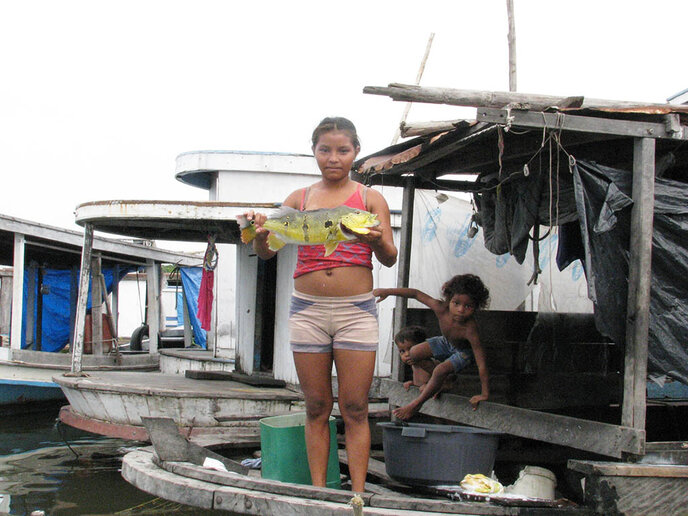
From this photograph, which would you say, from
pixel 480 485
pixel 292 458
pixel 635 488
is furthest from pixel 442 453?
pixel 635 488

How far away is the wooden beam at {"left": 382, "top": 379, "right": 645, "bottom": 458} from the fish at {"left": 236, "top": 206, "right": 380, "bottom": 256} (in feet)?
6.03

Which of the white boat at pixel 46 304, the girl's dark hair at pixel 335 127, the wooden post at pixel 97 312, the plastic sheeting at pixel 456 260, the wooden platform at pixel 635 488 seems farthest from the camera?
the wooden post at pixel 97 312

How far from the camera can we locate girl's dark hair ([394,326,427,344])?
5961 mm

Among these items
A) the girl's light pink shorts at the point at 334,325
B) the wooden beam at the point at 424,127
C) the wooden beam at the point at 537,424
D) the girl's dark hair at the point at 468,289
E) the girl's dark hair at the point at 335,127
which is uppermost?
the wooden beam at the point at 424,127

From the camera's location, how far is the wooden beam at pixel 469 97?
152 inches

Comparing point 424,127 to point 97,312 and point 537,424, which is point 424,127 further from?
point 97,312

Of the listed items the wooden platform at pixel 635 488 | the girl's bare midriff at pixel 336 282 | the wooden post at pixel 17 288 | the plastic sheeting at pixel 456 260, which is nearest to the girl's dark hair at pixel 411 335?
the plastic sheeting at pixel 456 260

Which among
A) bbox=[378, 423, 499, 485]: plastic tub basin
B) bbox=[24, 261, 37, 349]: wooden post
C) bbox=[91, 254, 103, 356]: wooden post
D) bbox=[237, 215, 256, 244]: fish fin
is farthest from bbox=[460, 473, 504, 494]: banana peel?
bbox=[24, 261, 37, 349]: wooden post

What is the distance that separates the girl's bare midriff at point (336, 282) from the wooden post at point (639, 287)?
1549 millimetres

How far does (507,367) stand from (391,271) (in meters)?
2.99

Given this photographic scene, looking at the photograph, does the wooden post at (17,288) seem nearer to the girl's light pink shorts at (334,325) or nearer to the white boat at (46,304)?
the white boat at (46,304)

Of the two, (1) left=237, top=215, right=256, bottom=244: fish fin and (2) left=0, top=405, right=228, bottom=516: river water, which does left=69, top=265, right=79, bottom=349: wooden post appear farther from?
(1) left=237, top=215, right=256, bottom=244: fish fin

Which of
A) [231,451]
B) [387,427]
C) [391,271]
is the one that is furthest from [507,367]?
[391,271]

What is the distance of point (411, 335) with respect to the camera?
5.98 m
